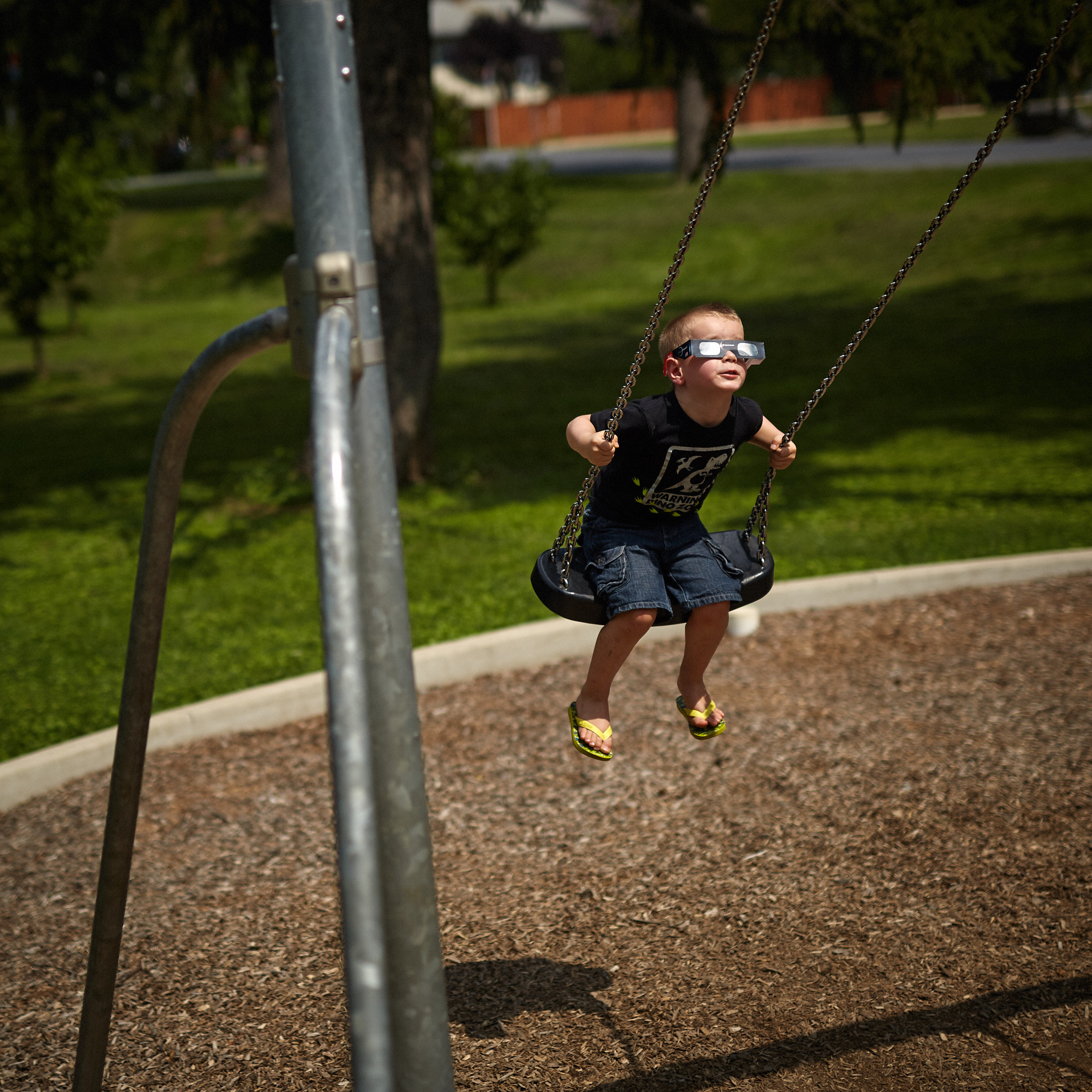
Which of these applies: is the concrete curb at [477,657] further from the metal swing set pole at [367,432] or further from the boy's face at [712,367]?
the metal swing set pole at [367,432]

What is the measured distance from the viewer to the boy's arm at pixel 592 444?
2.88m

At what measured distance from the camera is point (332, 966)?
12.8 ft

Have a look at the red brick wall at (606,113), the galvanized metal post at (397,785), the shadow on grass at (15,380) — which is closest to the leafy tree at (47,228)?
the shadow on grass at (15,380)

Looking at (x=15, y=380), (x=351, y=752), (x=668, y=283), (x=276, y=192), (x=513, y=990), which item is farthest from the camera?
(x=276, y=192)

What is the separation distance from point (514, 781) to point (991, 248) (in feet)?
57.7

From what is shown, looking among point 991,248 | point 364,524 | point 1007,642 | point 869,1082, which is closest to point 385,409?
point 364,524

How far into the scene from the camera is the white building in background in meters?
59.7

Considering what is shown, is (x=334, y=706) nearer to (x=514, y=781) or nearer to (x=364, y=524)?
(x=364, y=524)

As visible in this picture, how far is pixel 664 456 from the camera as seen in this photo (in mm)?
3018

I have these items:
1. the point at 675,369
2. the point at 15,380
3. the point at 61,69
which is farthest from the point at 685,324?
the point at 15,380

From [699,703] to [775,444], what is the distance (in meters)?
0.74

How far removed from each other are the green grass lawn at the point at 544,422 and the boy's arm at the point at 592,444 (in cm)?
377

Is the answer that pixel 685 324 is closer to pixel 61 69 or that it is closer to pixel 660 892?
pixel 660 892

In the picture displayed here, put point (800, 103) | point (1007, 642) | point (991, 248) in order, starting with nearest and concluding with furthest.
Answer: point (1007, 642) → point (991, 248) → point (800, 103)
